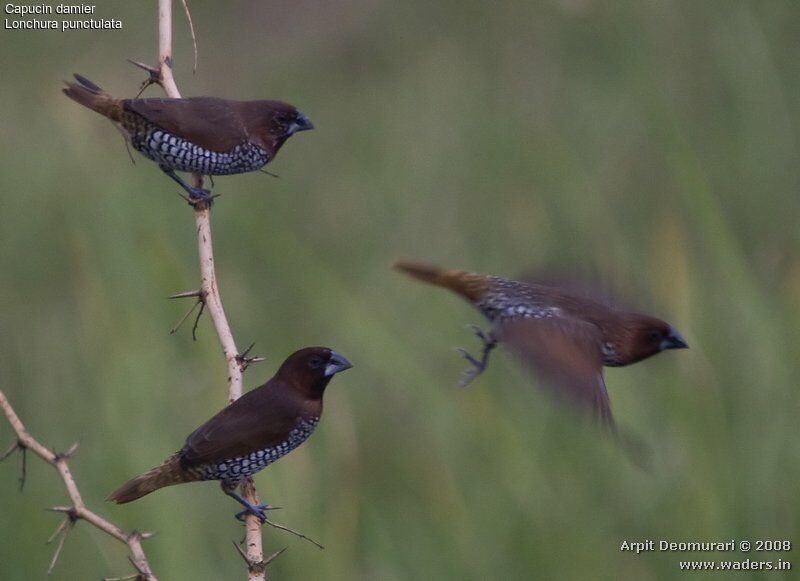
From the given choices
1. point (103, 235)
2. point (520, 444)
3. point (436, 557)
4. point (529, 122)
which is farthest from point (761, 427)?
point (529, 122)

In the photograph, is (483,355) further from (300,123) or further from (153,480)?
(300,123)

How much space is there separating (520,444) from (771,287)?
115cm

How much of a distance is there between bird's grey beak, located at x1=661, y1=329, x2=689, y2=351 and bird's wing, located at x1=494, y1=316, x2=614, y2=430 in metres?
0.18

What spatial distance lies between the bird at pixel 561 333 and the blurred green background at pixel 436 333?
482mm

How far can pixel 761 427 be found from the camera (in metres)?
4.47

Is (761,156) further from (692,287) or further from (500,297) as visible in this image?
(500,297)

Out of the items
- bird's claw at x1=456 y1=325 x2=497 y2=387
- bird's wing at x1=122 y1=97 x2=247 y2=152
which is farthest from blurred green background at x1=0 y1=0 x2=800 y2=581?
bird's claw at x1=456 y1=325 x2=497 y2=387

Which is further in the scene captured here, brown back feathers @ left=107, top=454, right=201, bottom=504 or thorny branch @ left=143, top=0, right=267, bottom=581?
brown back feathers @ left=107, top=454, right=201, bottom=504

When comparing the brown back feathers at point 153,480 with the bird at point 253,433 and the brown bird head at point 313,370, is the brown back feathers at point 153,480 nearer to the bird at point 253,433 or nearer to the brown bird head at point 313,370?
the bird at point 253,433

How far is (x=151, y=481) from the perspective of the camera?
12.7ft

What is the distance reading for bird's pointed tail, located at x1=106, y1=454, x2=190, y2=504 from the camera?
386cm

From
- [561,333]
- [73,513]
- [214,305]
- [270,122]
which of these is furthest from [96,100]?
[73,513]

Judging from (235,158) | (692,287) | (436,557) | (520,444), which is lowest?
(436,557)

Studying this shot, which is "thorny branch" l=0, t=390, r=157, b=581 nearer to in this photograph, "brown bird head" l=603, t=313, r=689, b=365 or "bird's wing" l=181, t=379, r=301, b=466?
"bird's wing" l=181, t=379, r=301, b=466
